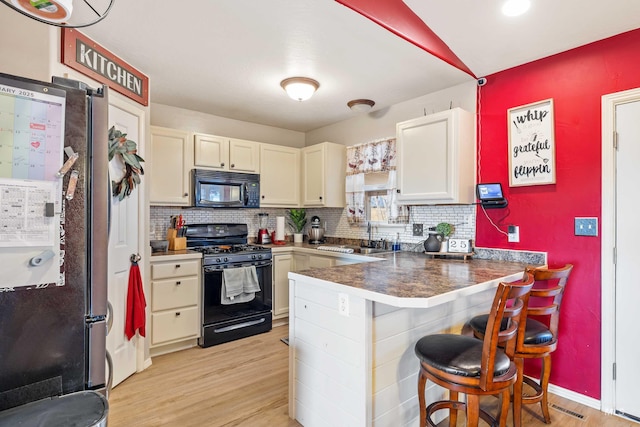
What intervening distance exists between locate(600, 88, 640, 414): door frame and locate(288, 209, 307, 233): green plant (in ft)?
11.0

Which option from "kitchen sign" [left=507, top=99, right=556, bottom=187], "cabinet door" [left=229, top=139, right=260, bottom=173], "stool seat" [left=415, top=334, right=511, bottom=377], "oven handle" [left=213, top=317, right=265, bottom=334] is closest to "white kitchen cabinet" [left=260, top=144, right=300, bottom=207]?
"cabinet door" [left=229, top=139, right=260, bottom=173]

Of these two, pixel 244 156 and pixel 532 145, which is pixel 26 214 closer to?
pixel 532 145

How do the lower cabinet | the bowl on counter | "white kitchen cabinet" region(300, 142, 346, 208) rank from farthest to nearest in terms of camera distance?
1. "white kitchen cabinet" region(300, 142, 346, 208)
2. the bowl on counter
3. the lower cabinet

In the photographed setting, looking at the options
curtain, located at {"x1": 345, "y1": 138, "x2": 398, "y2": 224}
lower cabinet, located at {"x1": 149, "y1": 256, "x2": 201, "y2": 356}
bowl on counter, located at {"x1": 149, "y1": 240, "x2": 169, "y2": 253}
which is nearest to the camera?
lower cabinet, located at {"x1": 149, "y1": 256, "x2": 201, "y2": 356}

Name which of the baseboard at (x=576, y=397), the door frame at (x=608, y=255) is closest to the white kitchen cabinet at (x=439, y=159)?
the door frame at (x=608, y=255)

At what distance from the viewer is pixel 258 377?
268 centimetres

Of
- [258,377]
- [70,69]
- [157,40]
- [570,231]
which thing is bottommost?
[258,377]

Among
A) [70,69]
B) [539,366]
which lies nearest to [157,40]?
[70,69]

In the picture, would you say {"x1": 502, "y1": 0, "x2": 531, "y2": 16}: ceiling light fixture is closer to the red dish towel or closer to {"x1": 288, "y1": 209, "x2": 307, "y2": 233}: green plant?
the red dish towel

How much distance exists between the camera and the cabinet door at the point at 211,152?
12.1ft

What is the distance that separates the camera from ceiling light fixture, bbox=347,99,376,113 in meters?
3.56

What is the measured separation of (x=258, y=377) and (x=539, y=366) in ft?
7.12

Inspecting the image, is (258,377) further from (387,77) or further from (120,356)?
(387,77)

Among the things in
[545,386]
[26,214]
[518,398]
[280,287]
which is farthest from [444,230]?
[26,214]
